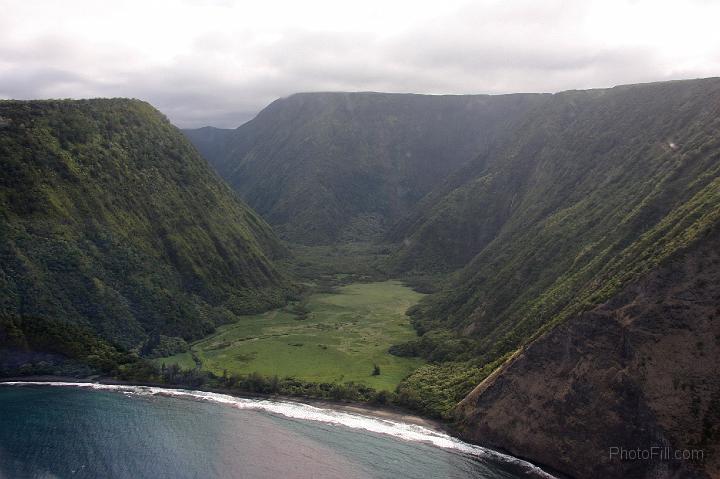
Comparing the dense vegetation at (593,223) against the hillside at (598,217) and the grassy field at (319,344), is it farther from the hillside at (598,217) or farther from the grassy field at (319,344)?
the grassy field at (319,344)

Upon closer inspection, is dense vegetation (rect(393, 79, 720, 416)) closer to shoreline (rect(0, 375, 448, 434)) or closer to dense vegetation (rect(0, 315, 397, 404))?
shoreline (rect(0, 375, 448, 434))

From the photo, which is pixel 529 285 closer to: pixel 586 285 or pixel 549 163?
pixel 586 285

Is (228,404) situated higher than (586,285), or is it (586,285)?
(586,285)

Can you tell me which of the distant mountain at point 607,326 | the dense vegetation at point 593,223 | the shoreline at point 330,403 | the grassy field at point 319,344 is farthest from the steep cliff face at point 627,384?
the grassy field at point 319,344

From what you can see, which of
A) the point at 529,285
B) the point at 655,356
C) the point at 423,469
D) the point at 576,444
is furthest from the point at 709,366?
the point at 529,285

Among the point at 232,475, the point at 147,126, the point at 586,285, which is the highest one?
the point at 147,126

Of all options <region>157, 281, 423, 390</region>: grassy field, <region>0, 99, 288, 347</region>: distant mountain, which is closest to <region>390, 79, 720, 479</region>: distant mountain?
<region>157, 281, 423, 390</region>: grassy field
